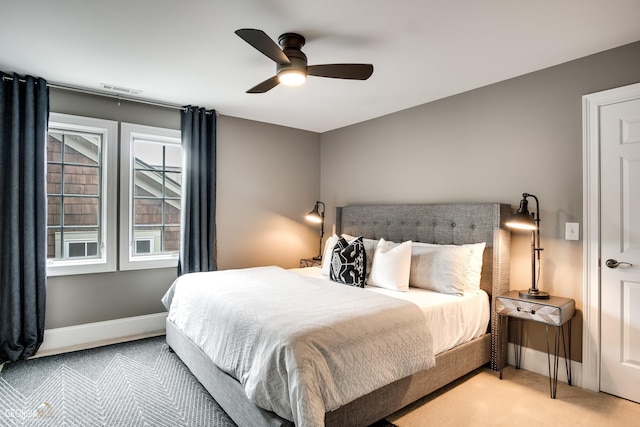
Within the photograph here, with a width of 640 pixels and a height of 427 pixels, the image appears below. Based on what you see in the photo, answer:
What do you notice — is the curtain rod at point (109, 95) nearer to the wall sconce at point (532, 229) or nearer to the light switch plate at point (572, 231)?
the wall sconce at point (532, 229)

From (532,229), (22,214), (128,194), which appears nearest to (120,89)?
(128,194)

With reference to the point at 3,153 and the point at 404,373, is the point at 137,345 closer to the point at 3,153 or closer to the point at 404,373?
the point at 3,153

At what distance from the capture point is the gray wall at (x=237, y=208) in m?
3.53

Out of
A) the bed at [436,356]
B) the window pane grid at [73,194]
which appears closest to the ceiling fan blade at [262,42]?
the bed at [436,356]

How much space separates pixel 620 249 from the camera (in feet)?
8.31

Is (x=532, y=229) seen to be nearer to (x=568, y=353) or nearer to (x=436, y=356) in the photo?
(x=568, y=353)

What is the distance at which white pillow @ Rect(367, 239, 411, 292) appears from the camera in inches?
119

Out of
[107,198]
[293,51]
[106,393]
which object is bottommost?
[106,393]

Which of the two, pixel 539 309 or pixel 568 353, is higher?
pixel 539 309

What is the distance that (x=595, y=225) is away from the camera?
2.63 metres

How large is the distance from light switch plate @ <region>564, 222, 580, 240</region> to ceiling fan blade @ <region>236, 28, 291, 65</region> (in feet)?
7.96

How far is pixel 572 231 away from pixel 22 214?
459 centimetres

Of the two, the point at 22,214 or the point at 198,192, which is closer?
the point at 22,214

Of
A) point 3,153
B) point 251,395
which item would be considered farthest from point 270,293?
point 3,153
